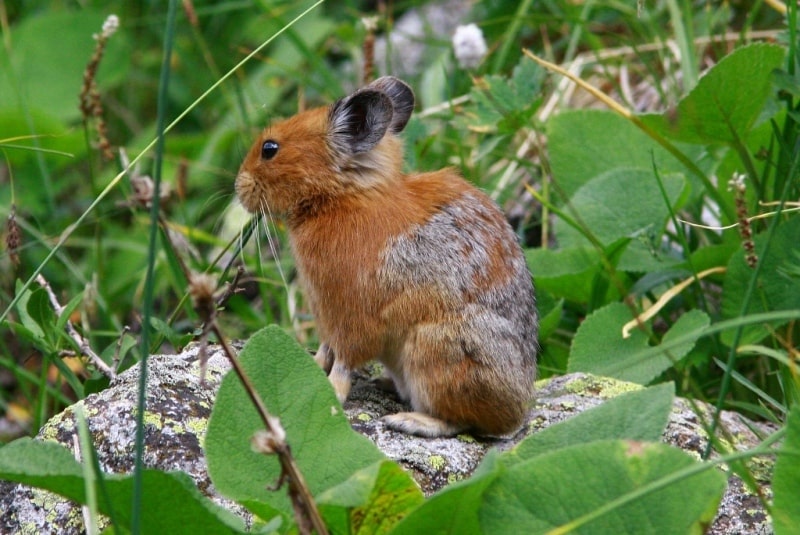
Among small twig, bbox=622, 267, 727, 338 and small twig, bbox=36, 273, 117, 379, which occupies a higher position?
small twig, bbox=36, 273, 117, 379

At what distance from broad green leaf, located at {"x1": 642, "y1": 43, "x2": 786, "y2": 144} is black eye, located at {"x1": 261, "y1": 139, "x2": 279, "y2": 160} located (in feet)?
4.97

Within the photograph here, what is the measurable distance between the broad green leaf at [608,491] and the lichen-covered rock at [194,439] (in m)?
0.40

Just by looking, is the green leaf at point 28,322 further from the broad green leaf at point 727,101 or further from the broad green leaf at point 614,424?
the broad green leaf at point 727,101

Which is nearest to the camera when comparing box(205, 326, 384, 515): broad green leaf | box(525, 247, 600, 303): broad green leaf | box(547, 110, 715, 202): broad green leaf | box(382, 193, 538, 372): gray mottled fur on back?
box(205, 326, 384, 515): broad green leaf

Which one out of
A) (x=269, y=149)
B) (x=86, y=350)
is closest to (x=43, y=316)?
(x=86, y=350)

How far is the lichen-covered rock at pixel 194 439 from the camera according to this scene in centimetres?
291

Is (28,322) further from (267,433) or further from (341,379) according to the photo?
(267,433)

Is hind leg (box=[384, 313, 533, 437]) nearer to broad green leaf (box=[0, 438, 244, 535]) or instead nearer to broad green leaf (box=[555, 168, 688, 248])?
broad green leaf (box=[0, 438, 244, 535])

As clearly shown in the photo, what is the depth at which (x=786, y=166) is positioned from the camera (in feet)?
13.9

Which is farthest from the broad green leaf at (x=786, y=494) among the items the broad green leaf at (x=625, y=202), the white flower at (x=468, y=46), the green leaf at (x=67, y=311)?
the white flower at (x=468, y=46)

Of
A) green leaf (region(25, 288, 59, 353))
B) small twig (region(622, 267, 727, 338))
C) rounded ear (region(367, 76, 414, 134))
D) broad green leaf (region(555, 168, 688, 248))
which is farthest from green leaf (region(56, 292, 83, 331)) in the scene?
broad green leaf (region(555, 168, 688, 248))

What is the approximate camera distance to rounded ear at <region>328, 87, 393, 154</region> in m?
3.76

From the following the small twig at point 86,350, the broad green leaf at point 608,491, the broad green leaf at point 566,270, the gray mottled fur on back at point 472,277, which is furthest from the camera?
the broad green leaf at point 566,270

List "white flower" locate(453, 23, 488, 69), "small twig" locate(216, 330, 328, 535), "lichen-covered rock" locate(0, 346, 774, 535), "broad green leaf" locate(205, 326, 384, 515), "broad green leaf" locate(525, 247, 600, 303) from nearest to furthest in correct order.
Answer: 1. "small twig" locate(216, 330, 328, 535)
2. "broad green leaf" locate(205, 326, 384, 515)
3. "lichen-covered rock" locate(0, 346, 774, 535)
4. "broad green leaf" locate(525, 247, 600, 303)
5. "white flower" locate(453, 23, 488, 69)
